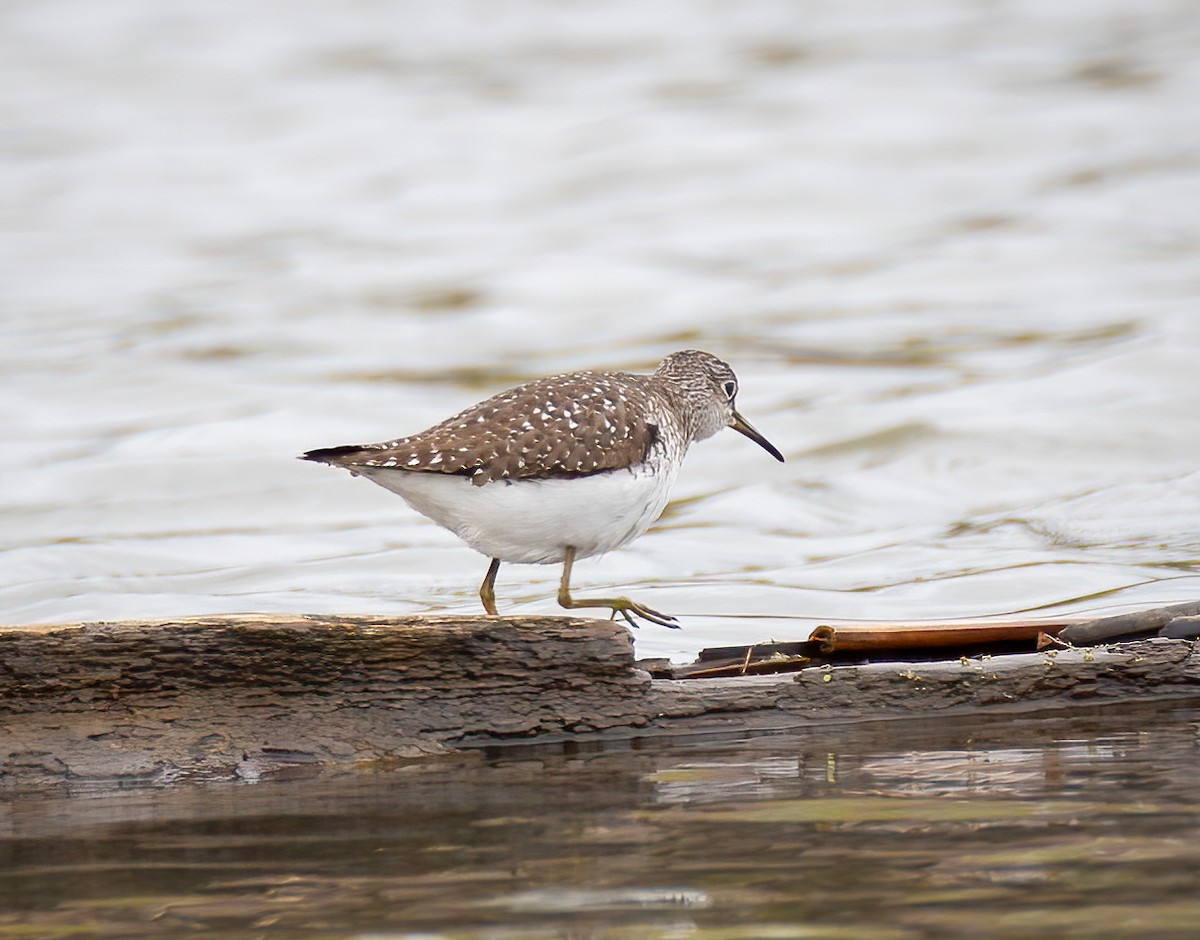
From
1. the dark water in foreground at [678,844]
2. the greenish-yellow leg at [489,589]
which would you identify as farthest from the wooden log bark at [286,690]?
the greenish-yellow leg at [489,589]

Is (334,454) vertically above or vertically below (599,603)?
above

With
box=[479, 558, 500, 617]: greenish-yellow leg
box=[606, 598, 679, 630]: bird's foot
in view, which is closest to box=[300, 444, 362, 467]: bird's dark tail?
box=[479, 558, 500, 617]: greenish-yellow leg

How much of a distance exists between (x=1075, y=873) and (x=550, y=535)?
12.6ft

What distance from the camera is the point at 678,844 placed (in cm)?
537

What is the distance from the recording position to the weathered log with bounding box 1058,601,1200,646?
7.34 m

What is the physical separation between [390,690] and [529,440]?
1712mm

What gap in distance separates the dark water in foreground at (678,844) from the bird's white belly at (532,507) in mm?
1491

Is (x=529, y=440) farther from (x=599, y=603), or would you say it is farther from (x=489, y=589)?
(x=489, y=589)

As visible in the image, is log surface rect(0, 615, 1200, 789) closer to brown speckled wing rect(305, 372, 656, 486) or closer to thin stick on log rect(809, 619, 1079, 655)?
thin stick on log rect(809, 619, 1079, 655)

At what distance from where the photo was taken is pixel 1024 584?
1177 cm

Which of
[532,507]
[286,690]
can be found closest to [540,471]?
[532,507]

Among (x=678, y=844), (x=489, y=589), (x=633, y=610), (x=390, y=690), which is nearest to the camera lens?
(x=678, y=844)

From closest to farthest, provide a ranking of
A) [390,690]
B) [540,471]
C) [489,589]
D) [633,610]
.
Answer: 1. [390,690]
2. [540,471]
3. [633,610]
4. [489,589]

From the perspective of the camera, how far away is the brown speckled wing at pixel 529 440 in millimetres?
8008
